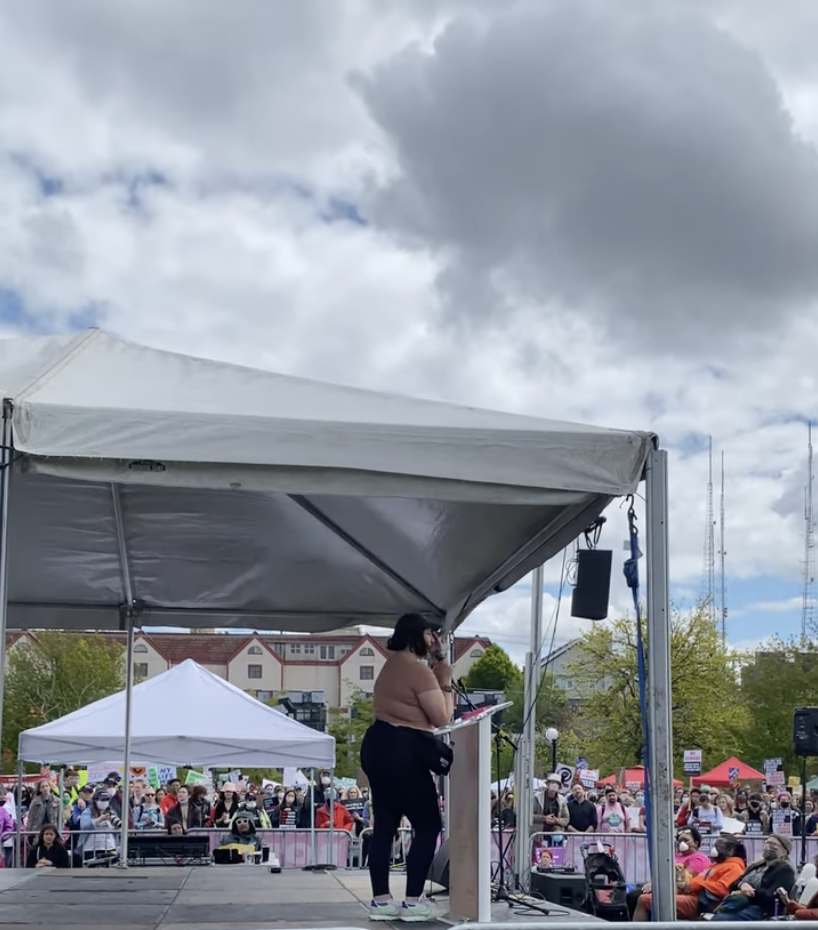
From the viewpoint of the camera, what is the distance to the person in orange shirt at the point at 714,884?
11391 millimetres

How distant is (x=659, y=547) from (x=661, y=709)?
2.34 feet

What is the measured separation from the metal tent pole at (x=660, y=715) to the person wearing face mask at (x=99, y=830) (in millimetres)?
10069

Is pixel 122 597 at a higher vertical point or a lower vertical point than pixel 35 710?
higher

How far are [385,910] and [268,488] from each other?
2.19 meters

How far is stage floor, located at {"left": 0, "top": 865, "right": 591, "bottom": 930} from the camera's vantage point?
5.57 meters

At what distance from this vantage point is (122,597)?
10.2 m

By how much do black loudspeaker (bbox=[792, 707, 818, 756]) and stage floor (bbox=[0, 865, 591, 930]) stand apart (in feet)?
21.0

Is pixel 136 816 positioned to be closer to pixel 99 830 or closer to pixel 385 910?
pixel 99 830

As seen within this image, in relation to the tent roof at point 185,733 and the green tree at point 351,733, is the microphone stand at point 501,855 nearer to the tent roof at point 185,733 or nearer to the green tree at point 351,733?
the tent roof at point 185,733

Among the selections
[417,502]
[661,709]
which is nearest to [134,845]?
[417,502]

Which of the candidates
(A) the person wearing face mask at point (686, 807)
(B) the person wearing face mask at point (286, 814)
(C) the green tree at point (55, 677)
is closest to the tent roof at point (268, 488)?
(A) the person wearing face mask at point (686, 807)

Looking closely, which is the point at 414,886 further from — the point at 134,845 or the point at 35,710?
the point at 35,710

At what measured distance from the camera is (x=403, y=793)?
563cm

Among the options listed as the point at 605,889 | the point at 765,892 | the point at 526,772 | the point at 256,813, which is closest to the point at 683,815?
the point at 256,813
